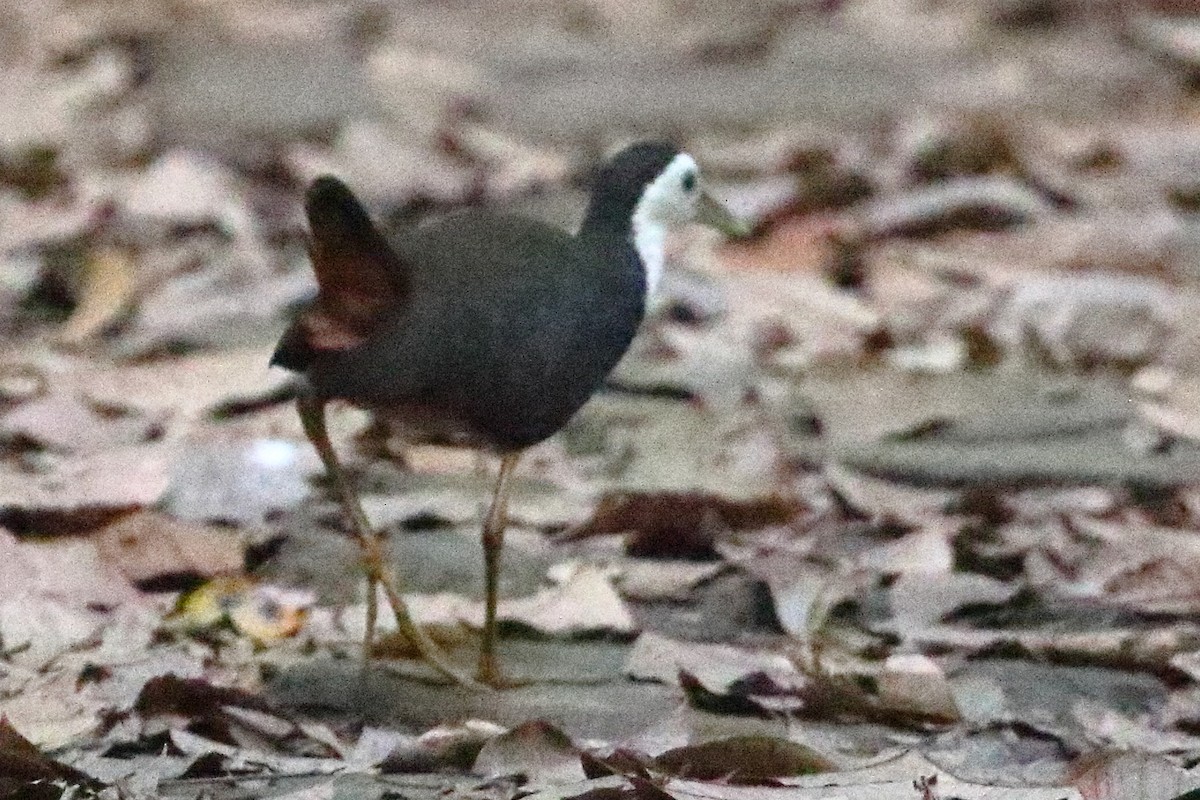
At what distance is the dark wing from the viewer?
124 inches

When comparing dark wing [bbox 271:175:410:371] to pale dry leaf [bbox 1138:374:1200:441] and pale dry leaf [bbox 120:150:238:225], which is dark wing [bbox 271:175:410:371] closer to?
pale dry leaf [bbox 1138:374:1200:441]

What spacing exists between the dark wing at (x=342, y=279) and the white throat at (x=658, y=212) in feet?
1.85

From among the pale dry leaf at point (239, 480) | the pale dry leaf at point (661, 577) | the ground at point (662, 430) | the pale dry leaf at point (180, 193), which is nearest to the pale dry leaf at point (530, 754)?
the ground at point (662, 430)

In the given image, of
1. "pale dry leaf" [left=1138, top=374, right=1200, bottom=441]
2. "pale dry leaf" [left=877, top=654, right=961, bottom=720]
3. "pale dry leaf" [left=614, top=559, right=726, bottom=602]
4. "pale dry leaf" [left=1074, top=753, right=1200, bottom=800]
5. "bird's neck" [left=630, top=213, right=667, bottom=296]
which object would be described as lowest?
"pale dry leaf" [left=1138, top=374, right=1200, bottom=441]

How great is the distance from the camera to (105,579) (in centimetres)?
384

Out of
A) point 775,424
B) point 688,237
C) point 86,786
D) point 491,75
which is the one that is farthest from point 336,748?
point 491,75

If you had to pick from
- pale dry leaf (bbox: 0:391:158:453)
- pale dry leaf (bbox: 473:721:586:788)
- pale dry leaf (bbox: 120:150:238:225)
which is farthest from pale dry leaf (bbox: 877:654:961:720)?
pale dry leaf (bbox: 120:150:238:225)

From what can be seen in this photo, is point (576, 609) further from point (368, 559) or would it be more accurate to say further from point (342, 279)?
point (342, 279)

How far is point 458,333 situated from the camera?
11.0ft

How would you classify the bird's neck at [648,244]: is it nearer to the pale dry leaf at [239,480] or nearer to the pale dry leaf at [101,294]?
the pale dry leaf at [239,480]

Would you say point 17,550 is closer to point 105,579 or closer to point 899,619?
→ point 105,579

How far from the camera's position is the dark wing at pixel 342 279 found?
3.16 metres

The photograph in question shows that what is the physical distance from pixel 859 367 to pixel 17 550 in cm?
207

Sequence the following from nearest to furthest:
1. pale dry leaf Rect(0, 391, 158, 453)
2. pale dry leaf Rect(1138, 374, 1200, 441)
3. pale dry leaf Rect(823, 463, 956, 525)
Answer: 1. pale dry leaf Rect(823, 463, 956, 525)
2. pale dry leaf Rect(0, 391, 158, 453)
3. pale dry leaf Rect(1138, 374, 1200, 441)
